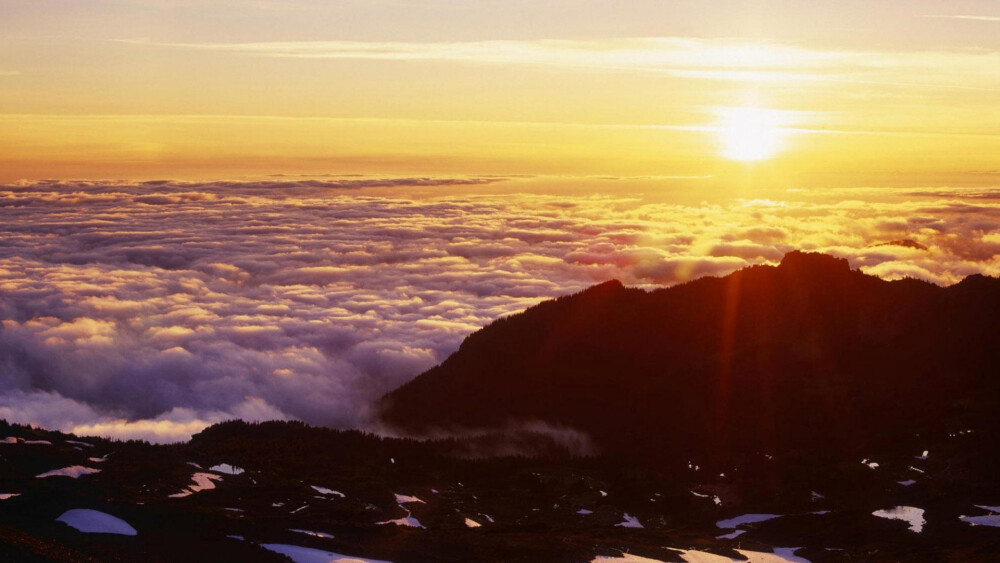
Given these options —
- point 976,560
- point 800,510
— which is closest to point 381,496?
point 800,510

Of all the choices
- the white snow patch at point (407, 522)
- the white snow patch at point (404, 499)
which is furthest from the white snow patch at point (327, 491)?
the white snow patch at point (407, 522)

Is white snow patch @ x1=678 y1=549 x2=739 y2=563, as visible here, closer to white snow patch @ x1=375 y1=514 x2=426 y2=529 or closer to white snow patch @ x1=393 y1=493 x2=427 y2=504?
white snow patch @ x1=375 y1=514 x2=426 y2=529

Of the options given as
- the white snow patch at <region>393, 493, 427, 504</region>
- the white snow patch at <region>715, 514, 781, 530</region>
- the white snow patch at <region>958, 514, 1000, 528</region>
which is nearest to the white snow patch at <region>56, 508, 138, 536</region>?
the white snow patch at <region>393, 493, 427, 504</region>

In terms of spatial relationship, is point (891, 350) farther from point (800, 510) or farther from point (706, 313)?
point (800, 510)

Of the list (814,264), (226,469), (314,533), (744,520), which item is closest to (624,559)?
(314,533)

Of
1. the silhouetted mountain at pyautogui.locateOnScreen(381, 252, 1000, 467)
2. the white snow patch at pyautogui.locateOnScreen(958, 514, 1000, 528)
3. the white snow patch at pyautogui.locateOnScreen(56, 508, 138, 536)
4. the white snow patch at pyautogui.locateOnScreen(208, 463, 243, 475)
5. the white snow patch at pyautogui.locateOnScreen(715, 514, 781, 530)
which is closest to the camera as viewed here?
the white snow patch at pyautogui.locateOnScreen(56, 508, 138, 536)

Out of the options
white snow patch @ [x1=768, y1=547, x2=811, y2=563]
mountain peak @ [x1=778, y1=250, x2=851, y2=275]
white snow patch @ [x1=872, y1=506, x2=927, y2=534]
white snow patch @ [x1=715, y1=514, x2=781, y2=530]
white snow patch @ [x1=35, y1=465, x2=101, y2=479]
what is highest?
mountain peak @ [x1=778, y1=250, x2=851, y2=275]
